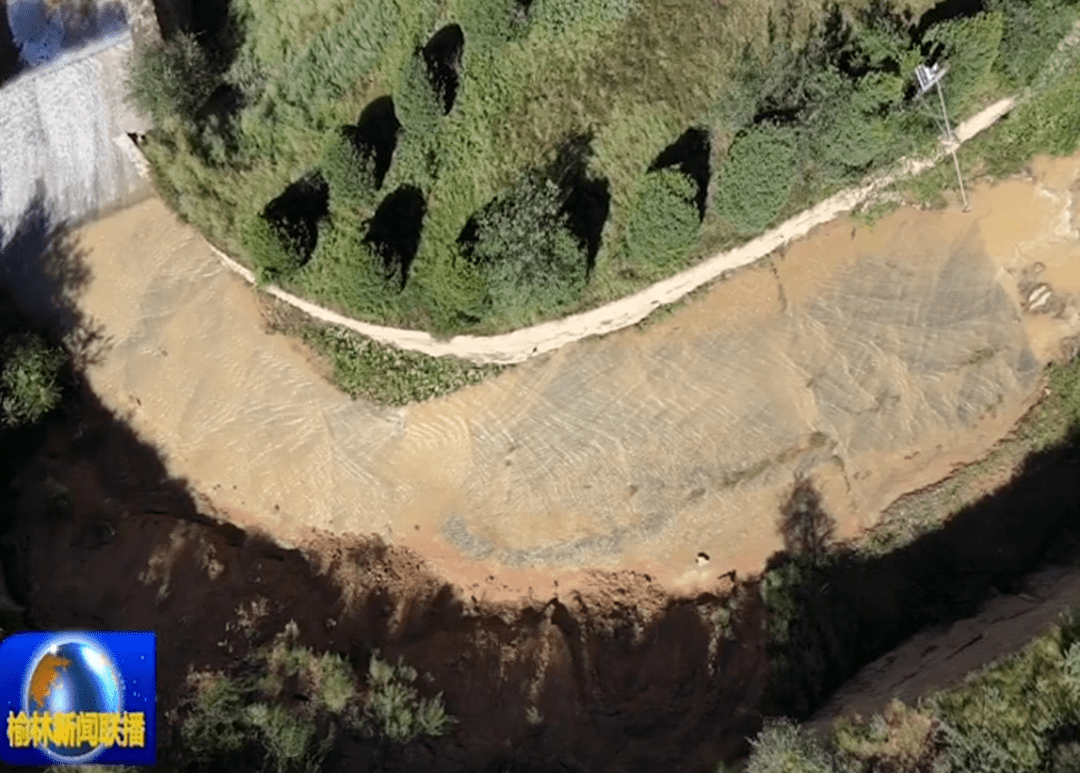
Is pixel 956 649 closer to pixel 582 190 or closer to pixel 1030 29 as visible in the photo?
A: pixel 582 190

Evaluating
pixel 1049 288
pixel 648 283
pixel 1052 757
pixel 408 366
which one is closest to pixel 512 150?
pixel 648 283

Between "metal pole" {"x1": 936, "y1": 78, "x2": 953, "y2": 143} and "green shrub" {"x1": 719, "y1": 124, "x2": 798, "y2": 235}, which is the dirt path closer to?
"metal pole" {"x1": 936, "y1": 78, "x2": 953, "y2": 143}

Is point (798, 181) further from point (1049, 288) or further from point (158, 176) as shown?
point (158, 176)

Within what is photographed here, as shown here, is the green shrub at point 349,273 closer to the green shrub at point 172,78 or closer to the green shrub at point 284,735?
A: the green shrub at point 172,78

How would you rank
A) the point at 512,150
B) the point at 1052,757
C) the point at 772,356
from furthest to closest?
1. the point at 772,356
2. the point at 512,150
3. the point at 1052,757

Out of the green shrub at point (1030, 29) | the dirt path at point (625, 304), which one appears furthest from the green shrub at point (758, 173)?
the green shrub at point (1030, 29)

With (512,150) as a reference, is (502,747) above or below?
below
